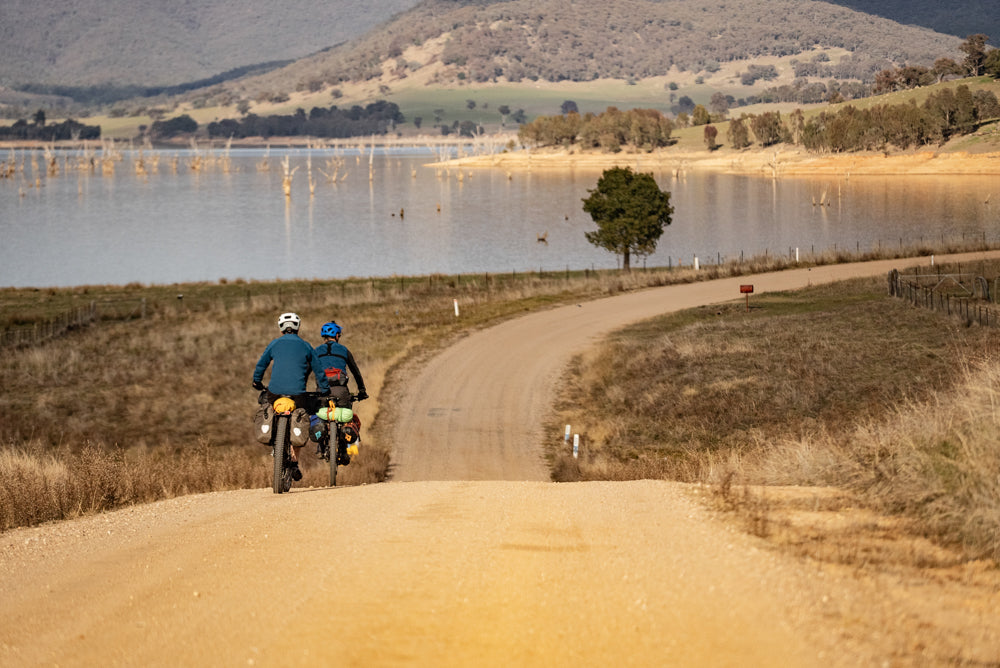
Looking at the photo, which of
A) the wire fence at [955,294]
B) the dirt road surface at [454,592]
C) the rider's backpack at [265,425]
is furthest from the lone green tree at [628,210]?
the dirt road surface at [454,592]

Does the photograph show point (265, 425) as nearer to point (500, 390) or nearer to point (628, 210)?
point (500, 390)

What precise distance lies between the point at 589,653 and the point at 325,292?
5765cm

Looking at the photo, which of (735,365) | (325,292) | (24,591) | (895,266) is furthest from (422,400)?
(895,266)

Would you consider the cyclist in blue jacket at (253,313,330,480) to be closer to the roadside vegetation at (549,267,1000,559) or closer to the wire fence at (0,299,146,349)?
the roadside vegetation at (549,267,1000,559)

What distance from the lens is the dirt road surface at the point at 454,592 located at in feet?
22.9

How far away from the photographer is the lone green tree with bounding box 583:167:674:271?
7250 cm

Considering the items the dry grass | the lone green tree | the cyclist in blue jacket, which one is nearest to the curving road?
the dry grass

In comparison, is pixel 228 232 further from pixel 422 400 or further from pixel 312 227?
pixel 422 400

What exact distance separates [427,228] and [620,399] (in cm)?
9359

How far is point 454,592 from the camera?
802 cm

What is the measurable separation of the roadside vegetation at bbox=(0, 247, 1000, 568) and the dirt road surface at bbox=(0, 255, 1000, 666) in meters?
1.71

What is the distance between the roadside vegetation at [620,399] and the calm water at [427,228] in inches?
1236

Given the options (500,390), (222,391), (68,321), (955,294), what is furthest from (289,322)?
(68,321)

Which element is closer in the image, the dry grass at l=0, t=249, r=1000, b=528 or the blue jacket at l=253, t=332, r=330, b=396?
the blue jacket at l=253, t=332, r=330, b=396
